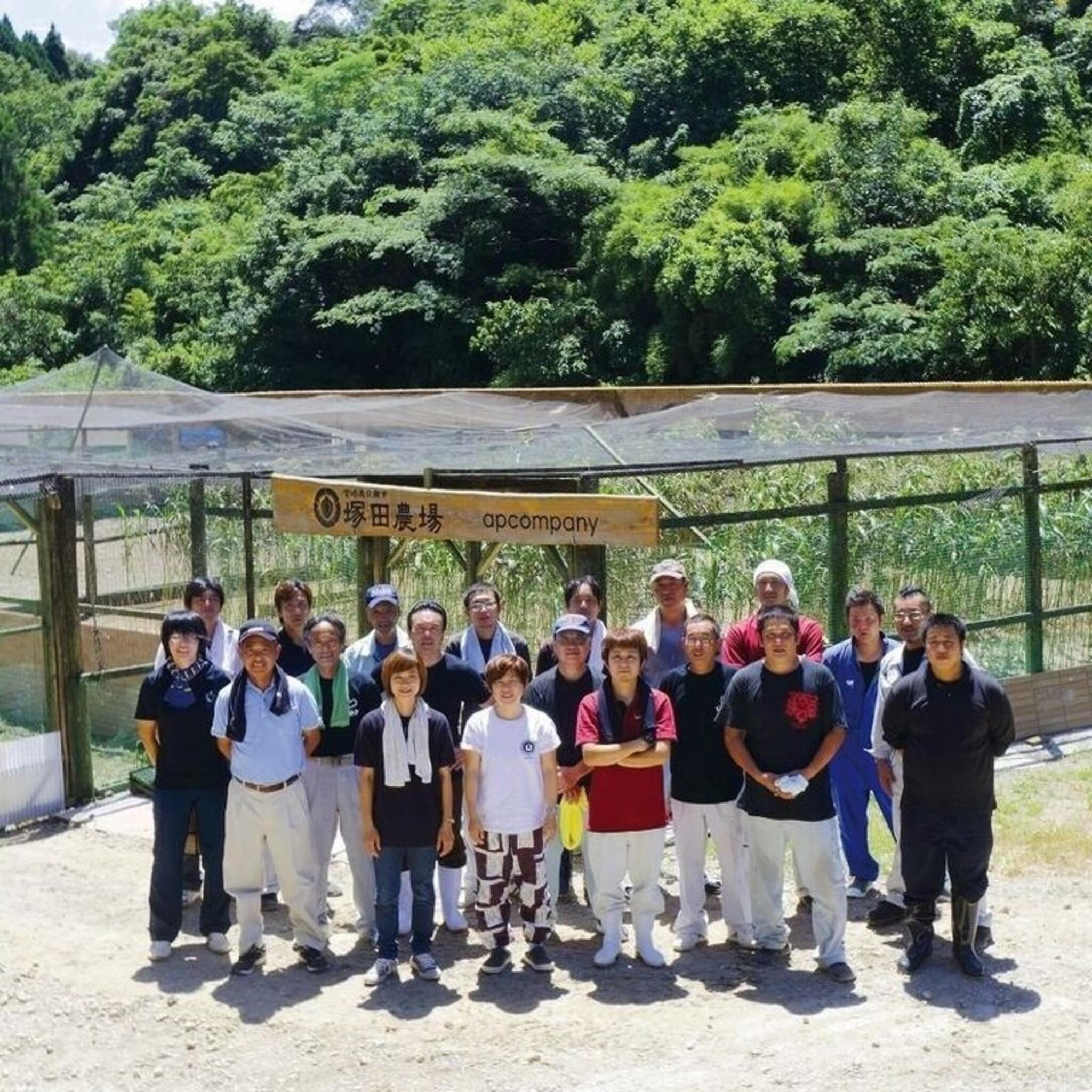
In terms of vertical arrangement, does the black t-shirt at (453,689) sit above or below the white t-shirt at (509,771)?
above

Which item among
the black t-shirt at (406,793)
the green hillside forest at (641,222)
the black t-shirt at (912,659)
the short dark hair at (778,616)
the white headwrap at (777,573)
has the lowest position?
the black t-shirt at (406,793)

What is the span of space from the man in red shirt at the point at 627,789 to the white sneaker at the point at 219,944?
1.65 meters

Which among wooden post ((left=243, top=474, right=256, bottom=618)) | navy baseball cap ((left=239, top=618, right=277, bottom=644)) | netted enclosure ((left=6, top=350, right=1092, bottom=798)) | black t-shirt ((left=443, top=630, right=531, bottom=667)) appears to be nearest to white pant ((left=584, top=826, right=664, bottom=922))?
black t-shirt ((left=443, top=630, right=531, bottom=667))

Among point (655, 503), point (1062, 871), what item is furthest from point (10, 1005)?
point (1062, 871)

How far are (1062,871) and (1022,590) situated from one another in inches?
135

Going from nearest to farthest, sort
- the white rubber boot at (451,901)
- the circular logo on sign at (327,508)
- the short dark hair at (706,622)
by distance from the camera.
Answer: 1. the short dark hair at (706,622)
2. the white rubber boot at (451,901)
3. the circular logo on sign at (327,508)

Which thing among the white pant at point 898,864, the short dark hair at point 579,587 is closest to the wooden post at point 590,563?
the short dark hair at point 579,587

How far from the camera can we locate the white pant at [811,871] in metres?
7.25

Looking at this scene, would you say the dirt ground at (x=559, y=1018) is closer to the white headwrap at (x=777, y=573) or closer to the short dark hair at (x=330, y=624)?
the short dark hair at (x=330, y=624)

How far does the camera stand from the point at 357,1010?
22.8 ft

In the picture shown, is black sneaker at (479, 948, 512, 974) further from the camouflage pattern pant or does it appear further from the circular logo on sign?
the circular logo on sign

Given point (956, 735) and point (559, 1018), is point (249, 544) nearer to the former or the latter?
point (559, 1018)

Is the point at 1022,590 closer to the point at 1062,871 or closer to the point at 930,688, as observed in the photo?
the point at 1062,871

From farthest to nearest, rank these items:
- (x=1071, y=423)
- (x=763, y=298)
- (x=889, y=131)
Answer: (x=889, y=131) → (x=763, y=298) → (x=1071, y=423)
